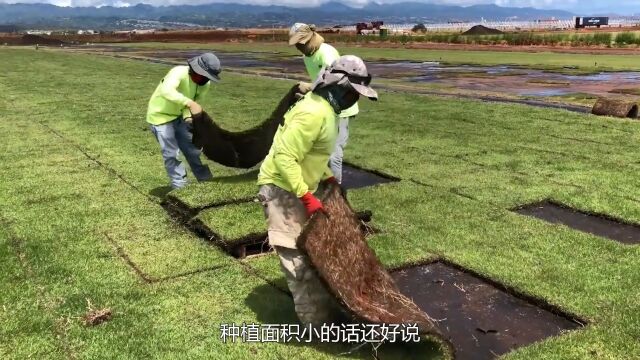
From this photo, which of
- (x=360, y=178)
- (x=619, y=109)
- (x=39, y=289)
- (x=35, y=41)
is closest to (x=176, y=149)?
(x=39, y=289)

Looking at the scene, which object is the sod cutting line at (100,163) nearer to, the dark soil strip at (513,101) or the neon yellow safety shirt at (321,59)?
the neon yellow safety shirt at (321,59)

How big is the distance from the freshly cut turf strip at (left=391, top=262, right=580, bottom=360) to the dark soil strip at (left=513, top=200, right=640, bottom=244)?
87.9 inches

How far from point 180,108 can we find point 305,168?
12.7 feet

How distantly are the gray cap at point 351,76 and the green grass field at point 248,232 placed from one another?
1.97m

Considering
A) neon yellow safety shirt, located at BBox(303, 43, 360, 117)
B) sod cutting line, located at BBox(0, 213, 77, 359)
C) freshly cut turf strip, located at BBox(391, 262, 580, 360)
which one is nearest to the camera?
sod cutting line, located at BBox(0, 213, 77, 359)

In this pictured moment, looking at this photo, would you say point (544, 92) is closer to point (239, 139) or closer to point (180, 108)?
point (239, 139)

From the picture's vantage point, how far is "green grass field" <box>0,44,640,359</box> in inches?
194

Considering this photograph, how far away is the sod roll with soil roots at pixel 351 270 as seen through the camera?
4289 mm

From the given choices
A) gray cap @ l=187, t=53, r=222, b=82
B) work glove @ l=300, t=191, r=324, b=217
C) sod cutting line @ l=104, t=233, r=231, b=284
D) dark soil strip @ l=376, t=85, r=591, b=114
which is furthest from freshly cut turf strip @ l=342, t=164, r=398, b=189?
dark soil strip @ l=376, t=85, r=591, b=114

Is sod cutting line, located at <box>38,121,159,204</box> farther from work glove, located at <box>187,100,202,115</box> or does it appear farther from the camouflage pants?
the camouflage pants

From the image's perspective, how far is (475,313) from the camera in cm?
538

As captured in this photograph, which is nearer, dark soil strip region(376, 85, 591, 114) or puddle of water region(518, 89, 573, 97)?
dark soil strip region(376, 85, 591, 114)

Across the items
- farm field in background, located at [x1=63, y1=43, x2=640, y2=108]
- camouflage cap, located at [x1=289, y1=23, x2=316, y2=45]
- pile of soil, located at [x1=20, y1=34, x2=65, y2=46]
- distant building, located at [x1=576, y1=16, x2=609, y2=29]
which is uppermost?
distant building, located at [x1=576, y1=16, x2=609, y2=29]

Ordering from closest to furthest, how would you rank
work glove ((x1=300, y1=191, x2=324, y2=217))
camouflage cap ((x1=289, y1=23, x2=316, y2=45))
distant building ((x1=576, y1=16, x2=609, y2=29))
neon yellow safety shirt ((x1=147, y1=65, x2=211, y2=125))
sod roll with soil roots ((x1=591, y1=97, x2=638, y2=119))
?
1. work glove ((x1=300, y1=191, x2=324, y2=217))
2. camouflage cap ((x1=289, y1=23, x2=316, y2=45))
3. neon yellow safety shirt ((x1=147, y1=65, x2=211, y2=125))
4. sod roll with soil roots ((x1=591, y1=97, x2=638, y2=119))
5. distant building ((x1=576, y1=16, x2=609, y2=29))
